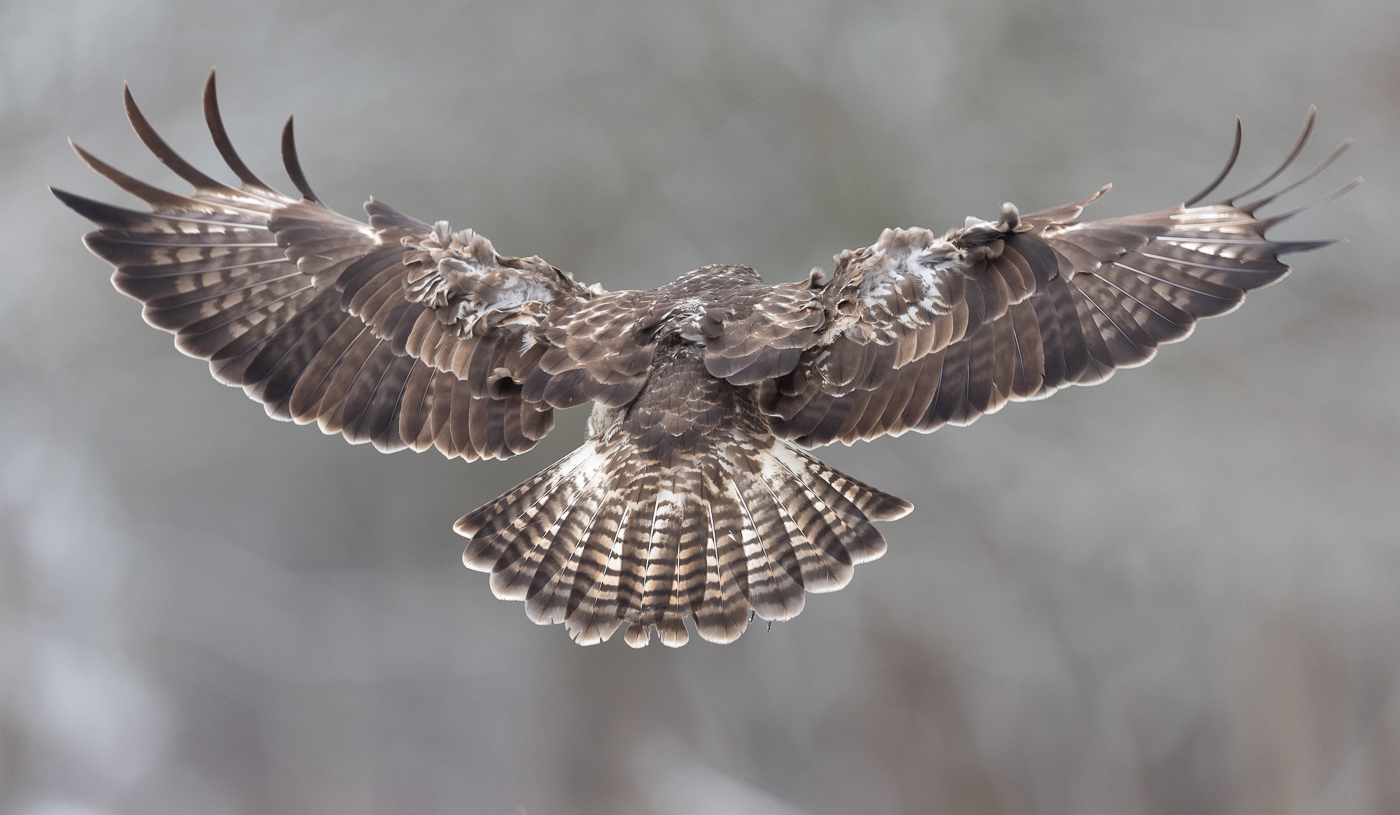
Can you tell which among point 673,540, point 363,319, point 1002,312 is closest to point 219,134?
point 363,319

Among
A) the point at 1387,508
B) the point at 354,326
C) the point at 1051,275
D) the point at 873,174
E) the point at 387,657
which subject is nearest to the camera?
the point at 1051,275

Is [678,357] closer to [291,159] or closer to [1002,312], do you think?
[1002,312]

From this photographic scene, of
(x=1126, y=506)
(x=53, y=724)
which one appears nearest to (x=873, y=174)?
(x=1126, y=506)

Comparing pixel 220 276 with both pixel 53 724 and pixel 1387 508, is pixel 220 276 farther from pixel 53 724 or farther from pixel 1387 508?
pixel 1387 508

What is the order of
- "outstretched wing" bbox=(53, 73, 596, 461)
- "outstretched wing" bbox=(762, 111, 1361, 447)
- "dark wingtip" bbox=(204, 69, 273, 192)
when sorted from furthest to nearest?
"outstretched wing" bbox=(53, 73, 596, 461) → "dark wingtip" bbox=(204, 69, 273, 192) → "outstretched wing" bbox=(762, 111, 1361, 447)

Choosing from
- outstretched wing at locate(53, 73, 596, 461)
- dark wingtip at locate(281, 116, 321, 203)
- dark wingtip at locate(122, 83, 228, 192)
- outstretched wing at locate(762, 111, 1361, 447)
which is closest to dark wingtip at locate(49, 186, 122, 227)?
outstretched wing at locate(53, 73, 596, 461)

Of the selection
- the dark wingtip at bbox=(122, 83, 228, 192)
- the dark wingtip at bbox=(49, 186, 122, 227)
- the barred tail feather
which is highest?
the dark wingtip at bbox=(122, 83, 228, 192)

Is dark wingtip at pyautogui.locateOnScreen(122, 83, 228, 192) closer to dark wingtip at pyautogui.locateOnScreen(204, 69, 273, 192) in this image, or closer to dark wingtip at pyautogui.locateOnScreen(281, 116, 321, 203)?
dark wingtip at pyautogui.locateOnScreen(204, 69, 273, 192)
